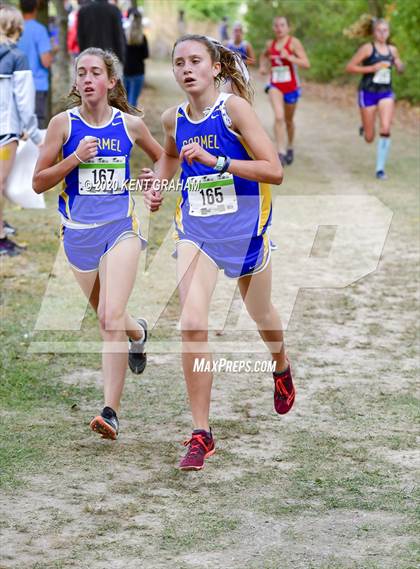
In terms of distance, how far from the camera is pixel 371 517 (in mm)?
4938

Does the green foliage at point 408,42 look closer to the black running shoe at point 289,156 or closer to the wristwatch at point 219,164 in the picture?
the black running shoe at point 289,156

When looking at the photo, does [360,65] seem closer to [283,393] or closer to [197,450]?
[283,393]

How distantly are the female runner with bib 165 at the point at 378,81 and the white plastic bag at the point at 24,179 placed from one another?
5971mm

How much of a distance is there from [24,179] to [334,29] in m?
20.8

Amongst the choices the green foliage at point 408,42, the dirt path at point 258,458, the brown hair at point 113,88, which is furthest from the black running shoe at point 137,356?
the green foliage at point 408,42

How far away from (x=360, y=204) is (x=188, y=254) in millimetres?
8241

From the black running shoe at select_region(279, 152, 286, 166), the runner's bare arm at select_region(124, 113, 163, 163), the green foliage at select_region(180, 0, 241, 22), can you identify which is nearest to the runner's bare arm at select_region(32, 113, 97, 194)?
the runner's bare arm at select_region(124, 113, 163, 163)

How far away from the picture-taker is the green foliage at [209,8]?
185 feet

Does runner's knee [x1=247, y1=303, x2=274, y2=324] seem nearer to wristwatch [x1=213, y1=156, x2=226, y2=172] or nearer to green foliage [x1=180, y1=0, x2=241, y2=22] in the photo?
wristwatch [x1=213, y1=156, x2=226, y2=172]

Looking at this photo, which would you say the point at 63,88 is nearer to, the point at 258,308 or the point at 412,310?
the point at 412,310

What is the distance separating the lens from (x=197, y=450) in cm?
554

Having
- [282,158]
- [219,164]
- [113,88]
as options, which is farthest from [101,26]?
[219,164]

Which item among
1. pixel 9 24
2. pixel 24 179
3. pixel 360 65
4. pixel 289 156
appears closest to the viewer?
pixel 9 24

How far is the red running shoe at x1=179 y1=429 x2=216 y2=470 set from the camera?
5.50 meters
